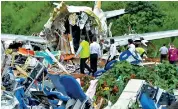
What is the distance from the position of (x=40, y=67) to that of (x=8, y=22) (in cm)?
1625

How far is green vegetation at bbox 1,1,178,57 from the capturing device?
2670cm

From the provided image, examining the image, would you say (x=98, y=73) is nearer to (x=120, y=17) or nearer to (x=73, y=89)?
(x=73, y=89)

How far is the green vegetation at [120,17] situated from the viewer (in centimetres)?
2670

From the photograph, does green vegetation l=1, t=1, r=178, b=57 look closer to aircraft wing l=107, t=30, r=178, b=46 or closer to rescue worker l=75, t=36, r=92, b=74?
aircraft wing l=107, t=30, r=178, b=46

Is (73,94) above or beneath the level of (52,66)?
above

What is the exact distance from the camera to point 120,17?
90.7 ft

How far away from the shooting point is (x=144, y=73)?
44.8 ft

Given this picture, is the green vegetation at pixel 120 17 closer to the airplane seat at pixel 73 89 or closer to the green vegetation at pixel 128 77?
the green vegetation at pixel 128 77

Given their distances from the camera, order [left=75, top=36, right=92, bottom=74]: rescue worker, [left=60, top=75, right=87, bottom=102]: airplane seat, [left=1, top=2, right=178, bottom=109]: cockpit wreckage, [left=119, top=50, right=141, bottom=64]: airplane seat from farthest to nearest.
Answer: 1. [left=75, top=36, right=92, bottom=74]: rescue worker
2. [left=119, top=50, right=141, bottom=64]: airplane seat
3. [left=1, top=2, right=178, bottom=109]: cockpit wreckage
4. [left=60, top=75, right=87, bottom=102]: airplane seat

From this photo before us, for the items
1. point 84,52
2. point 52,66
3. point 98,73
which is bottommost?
point 52,66

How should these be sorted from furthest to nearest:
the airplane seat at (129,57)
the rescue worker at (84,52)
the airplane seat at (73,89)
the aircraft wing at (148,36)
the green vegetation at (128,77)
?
the aircraft wing at (148,36) → the rescue worker at (84,52) → the airplane seat at (129,57) → the green vegetation at (128,77) → the airplane seat at (73,89)

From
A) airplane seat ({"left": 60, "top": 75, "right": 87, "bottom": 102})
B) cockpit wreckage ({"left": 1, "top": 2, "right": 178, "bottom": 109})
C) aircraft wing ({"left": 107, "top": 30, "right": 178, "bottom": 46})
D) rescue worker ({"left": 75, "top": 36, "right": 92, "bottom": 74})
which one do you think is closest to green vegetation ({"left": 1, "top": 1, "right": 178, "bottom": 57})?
aircraft wing ({"left": 107, "top": 30, "right": 178, "bottom": 46})

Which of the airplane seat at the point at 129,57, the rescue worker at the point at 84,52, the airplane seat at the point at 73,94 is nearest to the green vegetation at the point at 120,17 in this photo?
the rescue worker at the point at 84,52

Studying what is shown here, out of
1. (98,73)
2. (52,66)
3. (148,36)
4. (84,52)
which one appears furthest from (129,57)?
(148,36)
